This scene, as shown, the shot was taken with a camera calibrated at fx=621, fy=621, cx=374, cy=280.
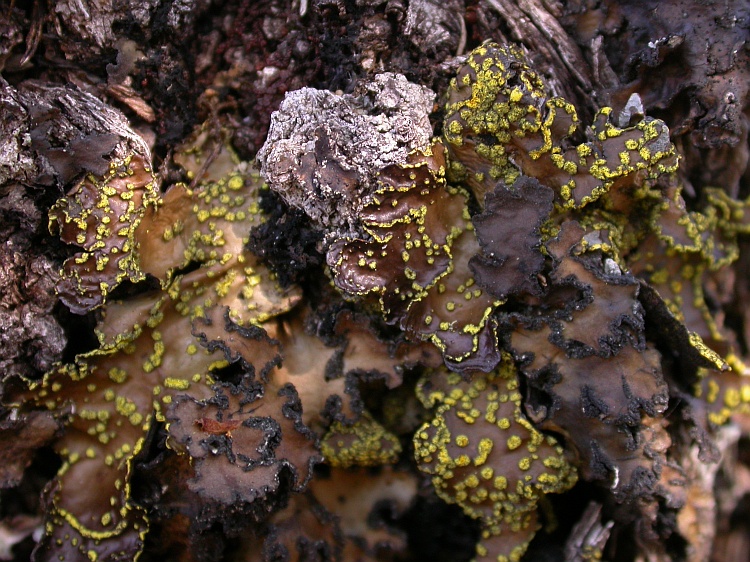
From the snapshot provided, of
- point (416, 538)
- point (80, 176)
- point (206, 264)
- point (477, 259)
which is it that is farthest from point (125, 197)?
point (416, 538)

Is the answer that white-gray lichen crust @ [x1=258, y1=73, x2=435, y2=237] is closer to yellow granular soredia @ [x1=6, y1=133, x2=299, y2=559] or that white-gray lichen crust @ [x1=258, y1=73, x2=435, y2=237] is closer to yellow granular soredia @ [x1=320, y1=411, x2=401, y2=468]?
yellow granular soredia @ [x1=6, y1=133, x2=299, y2=559]

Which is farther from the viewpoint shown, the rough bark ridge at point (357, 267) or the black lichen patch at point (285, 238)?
the black lichen patch at point (285, 238)

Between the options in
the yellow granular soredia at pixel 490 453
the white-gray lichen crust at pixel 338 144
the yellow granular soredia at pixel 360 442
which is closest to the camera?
the white-gray lichen crust at pixel 338 144

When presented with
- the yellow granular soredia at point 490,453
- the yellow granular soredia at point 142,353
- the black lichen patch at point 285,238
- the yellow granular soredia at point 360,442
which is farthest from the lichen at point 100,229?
the yellow granular soredia at point 490,453

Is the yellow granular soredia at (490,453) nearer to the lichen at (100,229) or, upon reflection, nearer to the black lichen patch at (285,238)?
the black lichen patch at (285,238)

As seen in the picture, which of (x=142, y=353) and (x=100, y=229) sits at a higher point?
(x=100, y=229)

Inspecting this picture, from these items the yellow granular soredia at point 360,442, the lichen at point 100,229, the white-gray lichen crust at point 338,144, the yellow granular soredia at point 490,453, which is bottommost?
the yellow granular soredia at point 360,442

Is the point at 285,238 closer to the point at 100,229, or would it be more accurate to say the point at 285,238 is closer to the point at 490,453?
the point at 100,229

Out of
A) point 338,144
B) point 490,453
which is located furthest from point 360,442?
point 338,144

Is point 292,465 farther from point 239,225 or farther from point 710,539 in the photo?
point 710,539
